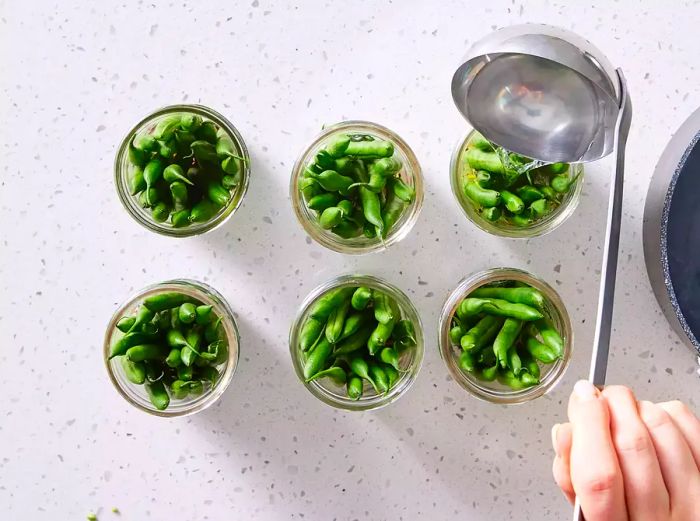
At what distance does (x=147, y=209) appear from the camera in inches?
36.5

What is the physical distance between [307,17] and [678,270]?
540mm

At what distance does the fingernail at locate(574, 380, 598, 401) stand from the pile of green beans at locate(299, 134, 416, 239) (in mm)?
290

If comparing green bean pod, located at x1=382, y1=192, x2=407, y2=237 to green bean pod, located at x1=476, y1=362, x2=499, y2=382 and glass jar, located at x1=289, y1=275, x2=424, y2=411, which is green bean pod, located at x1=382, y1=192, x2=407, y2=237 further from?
green bean pod, located at x1=476, y1=362, x2=499, y2=382

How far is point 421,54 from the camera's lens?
0.99 meters

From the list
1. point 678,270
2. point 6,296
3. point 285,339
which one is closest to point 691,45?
point 678,270

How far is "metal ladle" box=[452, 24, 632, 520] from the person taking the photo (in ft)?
2.51

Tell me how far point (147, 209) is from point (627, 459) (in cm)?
58

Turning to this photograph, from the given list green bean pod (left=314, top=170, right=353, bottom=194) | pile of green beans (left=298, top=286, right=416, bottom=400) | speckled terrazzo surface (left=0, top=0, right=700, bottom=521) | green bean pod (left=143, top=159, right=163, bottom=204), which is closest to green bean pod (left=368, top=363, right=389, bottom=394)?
pile of green beans (left=298, top=286, right=416, bottom=400)

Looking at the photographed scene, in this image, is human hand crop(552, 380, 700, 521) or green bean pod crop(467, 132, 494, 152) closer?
human hand crop(552, 380, 700, 521)

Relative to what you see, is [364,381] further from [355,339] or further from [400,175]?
[400,175]

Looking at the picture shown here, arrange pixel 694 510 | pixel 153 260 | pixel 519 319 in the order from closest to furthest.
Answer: pixel 694 510
pixel 519 319
pixel 153 260

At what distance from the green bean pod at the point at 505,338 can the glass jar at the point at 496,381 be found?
2.0 inches

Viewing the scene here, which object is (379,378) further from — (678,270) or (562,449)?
(678,270)

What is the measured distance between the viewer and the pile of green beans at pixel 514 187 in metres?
0.90
